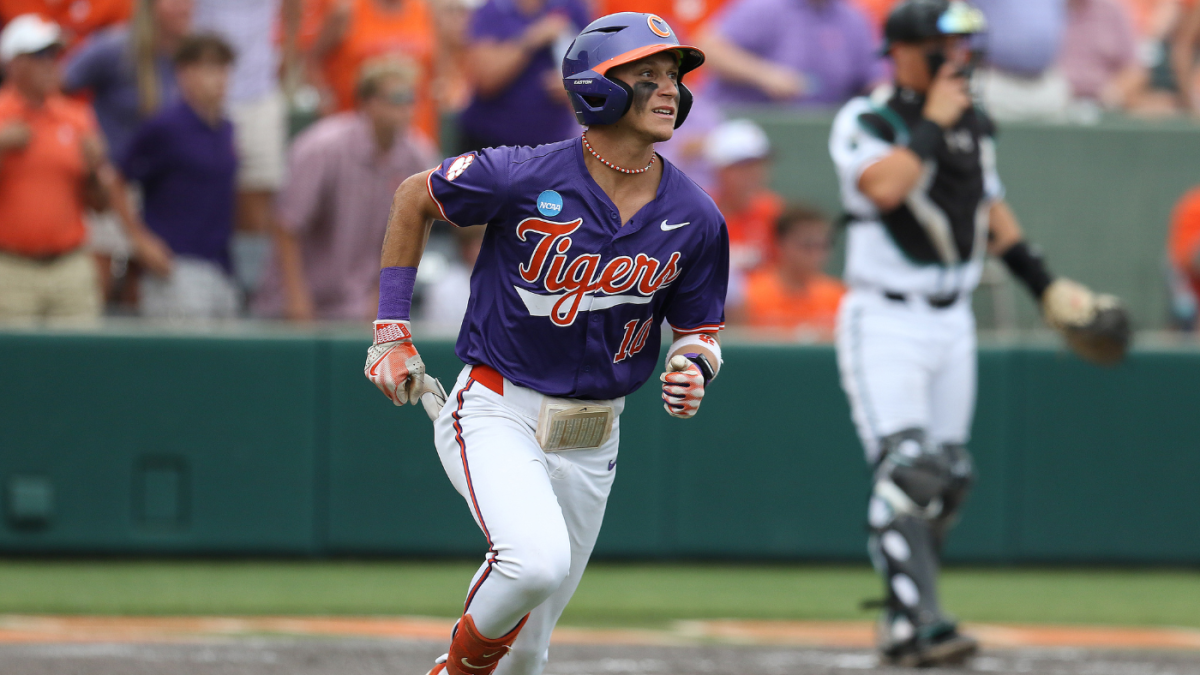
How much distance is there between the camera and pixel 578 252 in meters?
4.10

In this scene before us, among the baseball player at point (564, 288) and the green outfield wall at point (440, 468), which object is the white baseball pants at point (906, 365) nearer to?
the baseball player at point (564, 288)

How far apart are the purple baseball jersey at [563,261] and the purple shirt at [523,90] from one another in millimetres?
5237

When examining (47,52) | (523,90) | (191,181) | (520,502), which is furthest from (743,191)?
(520,502)

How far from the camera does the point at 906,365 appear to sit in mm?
5848

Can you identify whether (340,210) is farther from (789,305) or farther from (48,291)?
(789,305)

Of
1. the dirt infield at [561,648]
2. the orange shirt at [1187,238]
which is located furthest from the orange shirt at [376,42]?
the orange shirt at [1187,238]

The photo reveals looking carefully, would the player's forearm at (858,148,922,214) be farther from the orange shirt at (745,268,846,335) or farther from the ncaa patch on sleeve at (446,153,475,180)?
the orange shirt at (745,268,846,335)

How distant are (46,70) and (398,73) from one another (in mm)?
1840

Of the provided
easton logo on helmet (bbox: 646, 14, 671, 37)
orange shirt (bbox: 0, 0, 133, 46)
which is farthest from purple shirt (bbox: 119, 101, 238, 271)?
easton logo on helmet (bbox: 646, 14, 671, 37)

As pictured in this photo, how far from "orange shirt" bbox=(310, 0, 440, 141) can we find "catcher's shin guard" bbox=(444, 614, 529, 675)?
5831 mm

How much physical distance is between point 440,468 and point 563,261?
4.22 meters

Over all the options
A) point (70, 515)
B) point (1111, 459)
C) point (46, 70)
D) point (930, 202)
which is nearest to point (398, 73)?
point (46, 70)

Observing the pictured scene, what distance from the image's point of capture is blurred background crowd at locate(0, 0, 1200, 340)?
8.20m

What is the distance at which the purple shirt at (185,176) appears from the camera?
8586 millimetres
